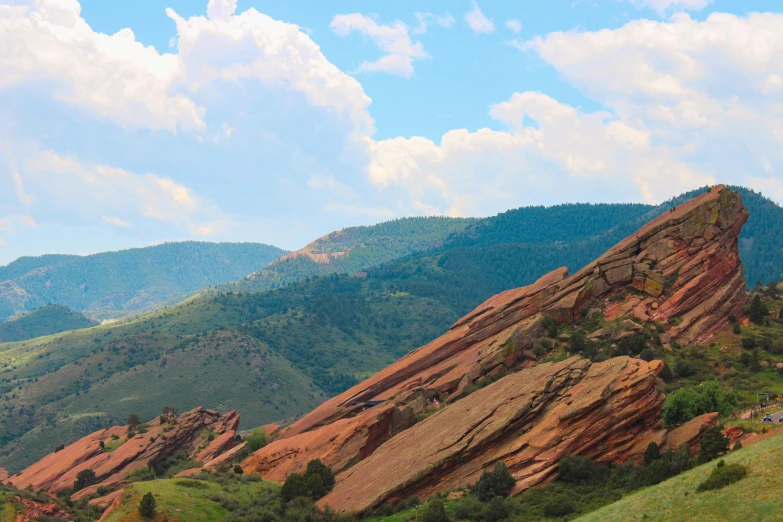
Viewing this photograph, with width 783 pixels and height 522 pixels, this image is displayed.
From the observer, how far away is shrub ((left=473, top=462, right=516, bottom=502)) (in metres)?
54.7

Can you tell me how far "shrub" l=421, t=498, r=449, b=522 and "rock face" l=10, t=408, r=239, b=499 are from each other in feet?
186

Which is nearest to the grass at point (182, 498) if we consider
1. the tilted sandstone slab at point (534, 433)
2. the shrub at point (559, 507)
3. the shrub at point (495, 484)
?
the tilted sandstone slab at point (534, 433)

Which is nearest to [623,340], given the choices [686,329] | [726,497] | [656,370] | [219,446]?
[686,329]

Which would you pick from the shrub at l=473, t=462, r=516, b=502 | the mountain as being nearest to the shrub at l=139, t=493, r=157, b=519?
the mountain

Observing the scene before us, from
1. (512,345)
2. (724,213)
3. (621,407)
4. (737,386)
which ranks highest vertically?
(724,213)

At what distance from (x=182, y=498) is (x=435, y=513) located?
79.7 ft

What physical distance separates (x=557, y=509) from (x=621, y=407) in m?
10.9

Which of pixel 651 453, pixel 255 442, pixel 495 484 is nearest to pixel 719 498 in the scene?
pixel 651 453

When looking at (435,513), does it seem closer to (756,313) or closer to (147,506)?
(147,506)

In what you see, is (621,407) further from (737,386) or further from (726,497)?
(737,386)

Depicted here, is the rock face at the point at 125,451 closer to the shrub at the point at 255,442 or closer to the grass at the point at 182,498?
the shrub at the point at 255,442

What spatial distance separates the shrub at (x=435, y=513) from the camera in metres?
51.8

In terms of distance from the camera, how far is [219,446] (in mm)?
107125

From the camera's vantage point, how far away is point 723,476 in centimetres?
4097
